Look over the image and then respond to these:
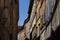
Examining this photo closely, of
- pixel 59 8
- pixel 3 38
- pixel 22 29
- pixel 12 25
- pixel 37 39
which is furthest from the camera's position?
pixel 22 29

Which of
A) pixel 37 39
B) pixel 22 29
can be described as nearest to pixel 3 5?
pixel 37 39

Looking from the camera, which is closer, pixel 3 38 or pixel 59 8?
pixel 3 38

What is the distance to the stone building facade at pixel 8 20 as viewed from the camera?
4.38 meters

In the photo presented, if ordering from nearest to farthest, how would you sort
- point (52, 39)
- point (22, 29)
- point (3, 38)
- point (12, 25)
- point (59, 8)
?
1. point (3, 38)
2. point (12, 25)
3. point (59, 8)
4. point (52, 39)
5. point (22, 29)

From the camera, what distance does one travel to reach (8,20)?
459 cm

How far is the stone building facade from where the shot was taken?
438cm

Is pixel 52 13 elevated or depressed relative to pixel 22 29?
elevated

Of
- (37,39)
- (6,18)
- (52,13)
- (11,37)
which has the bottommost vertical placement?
(37,39)

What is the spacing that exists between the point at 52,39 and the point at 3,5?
303 cm

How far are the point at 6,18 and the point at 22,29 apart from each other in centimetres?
1156

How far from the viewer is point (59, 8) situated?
6.60 meters

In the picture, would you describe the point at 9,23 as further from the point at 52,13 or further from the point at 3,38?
the point at 52,13

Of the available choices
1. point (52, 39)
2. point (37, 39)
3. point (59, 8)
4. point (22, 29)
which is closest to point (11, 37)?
point (59, 8)

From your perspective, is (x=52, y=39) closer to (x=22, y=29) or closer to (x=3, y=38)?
(x=3, y=38)
